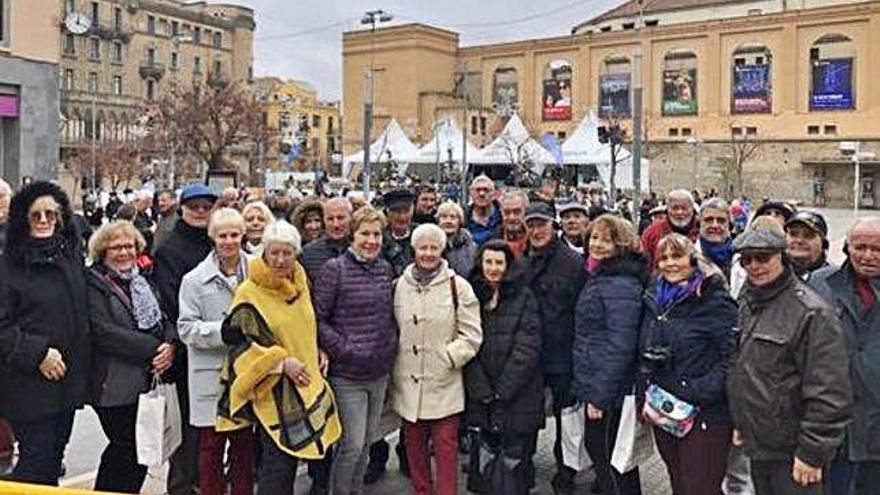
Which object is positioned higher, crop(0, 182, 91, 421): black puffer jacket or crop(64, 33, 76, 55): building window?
crop(64, 33, 76, 55): building window

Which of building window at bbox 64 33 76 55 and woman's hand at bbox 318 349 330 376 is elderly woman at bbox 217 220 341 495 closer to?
woman's hand at bbox 318 349 330 376

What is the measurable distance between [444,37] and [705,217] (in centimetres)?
8236

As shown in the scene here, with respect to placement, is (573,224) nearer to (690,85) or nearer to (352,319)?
(352,319)

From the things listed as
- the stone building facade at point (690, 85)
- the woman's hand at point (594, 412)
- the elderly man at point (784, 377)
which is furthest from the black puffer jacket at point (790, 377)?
the stone building facade at point (690, 85)

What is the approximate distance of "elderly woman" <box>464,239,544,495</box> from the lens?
5402 mm

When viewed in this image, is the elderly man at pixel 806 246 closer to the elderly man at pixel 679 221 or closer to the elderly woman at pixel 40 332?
the elderly man at pixel 679 221

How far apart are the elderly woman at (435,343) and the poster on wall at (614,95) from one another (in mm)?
69492

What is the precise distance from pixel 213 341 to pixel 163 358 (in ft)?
1.02

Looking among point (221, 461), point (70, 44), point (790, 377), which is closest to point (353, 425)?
point (221, 461)

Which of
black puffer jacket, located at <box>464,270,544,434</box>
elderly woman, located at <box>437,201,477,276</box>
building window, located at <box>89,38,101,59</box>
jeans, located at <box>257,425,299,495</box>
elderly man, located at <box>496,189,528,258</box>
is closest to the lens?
jeans, located at <box>257,425,299,495</box>

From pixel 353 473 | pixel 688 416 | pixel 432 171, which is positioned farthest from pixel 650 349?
pixel 432 171

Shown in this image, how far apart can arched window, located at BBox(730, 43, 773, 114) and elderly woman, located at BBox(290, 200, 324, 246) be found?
218 ft

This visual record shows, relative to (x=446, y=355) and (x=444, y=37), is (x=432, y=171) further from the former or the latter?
(x=446, y=355)

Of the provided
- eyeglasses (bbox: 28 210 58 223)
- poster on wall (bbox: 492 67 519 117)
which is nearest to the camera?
eyeglasses (bbox: 28 210 58 223)
